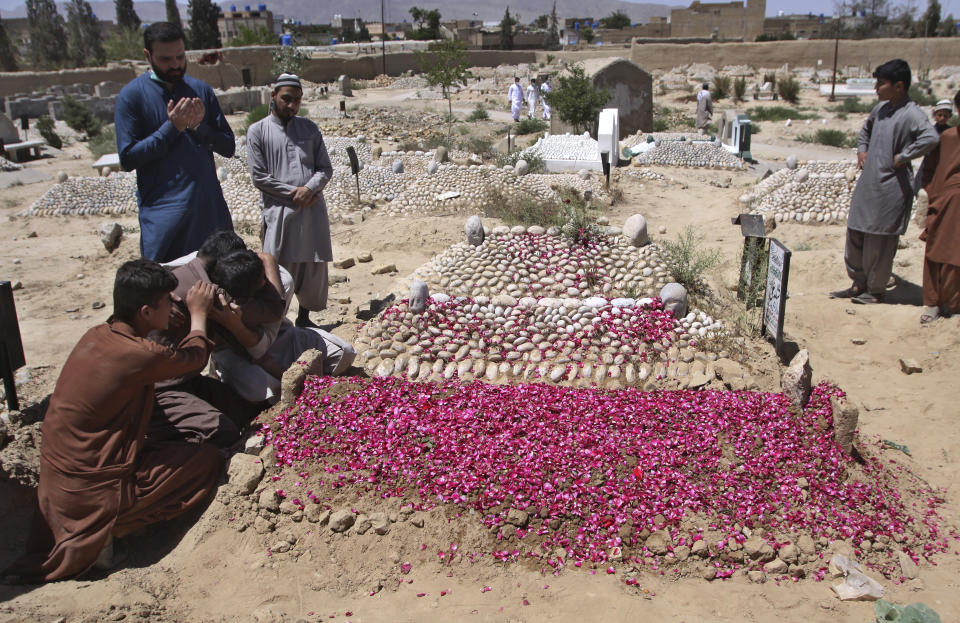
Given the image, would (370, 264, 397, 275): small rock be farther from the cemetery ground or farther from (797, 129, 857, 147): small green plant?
(797, 129, 857, 147): small green plant

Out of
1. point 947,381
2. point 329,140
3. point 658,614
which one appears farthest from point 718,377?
point 329,140

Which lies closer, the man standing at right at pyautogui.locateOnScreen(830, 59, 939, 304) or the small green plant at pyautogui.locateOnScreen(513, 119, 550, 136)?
the man standing at right at pyautogui.locateOnScreen(830, 59, 939, 304)

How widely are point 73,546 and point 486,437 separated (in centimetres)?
174

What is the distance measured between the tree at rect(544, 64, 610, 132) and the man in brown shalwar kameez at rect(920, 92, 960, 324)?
852 centimetres

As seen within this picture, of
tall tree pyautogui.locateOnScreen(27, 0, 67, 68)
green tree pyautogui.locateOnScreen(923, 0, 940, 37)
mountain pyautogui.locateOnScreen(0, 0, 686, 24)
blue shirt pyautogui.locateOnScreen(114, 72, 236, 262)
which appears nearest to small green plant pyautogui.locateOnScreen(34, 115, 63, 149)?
blue shirt pyautogui.locateOnScreen(114, 72, 236, 262)

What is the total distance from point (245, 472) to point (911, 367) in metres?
4.30

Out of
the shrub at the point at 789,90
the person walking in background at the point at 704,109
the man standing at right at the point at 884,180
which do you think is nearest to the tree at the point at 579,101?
the person walking in background at the point at 704,109

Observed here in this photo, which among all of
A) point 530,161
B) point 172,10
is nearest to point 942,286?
point 530,161

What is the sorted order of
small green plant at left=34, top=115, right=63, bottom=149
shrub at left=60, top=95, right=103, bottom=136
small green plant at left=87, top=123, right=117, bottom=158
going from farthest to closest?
shrub at left=60, top=95, right=103, bottom=136
small green plant at left=34, top=115, right=63, bottom=149
small green plant at left=87, top=123, right=117, bottom=158

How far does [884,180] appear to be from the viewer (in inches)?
222

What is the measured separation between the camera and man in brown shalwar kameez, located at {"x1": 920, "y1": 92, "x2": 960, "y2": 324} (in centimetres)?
521

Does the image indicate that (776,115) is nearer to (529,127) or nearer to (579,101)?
(529,127)

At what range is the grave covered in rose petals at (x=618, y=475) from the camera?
9.36ft

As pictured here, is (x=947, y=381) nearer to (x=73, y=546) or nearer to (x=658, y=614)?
(x=658, y=614)
